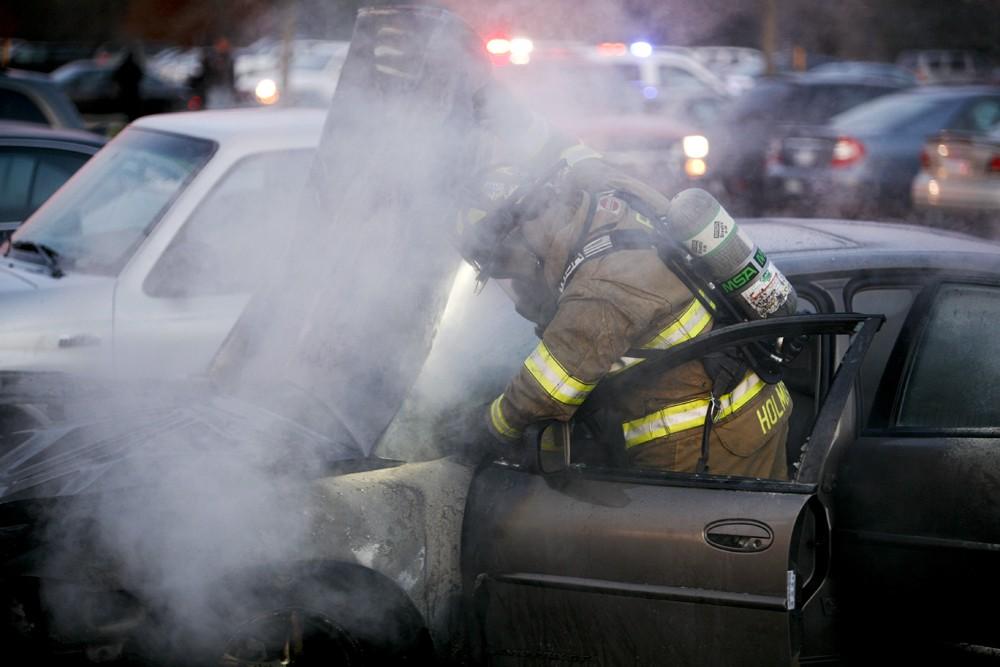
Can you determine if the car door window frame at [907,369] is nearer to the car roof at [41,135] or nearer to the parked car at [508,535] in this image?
the parked car at [508,535]

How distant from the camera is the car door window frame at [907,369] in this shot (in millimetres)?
3041

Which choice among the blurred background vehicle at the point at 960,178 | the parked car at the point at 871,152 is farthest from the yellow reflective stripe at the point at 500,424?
the parked car at the point at 871,152

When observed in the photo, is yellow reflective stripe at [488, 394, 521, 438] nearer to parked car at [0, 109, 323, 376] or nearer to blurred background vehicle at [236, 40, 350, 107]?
parked car at [0, 109, 323, 376]

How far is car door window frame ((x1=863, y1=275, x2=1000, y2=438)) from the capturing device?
3.04 metres

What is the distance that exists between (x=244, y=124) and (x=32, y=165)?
166 centimetres

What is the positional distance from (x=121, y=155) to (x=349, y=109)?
2132mm

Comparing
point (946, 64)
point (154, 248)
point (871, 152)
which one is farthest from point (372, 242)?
point (946, 64)

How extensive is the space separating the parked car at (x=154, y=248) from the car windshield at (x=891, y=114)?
7.82 m

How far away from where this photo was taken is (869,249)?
345cm

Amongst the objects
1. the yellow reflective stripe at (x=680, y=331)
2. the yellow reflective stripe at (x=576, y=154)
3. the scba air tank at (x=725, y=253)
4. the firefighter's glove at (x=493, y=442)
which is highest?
the yellow reflective stripe at (x=576, y=154)

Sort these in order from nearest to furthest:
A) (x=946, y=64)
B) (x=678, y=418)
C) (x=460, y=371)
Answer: (x=678, y=418), (x=460, y=371), (x=946, y=64)

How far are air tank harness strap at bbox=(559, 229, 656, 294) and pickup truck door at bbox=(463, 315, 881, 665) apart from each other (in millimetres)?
271

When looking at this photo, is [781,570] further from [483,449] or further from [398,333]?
[398,333]

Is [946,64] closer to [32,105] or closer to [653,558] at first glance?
[32,105]
